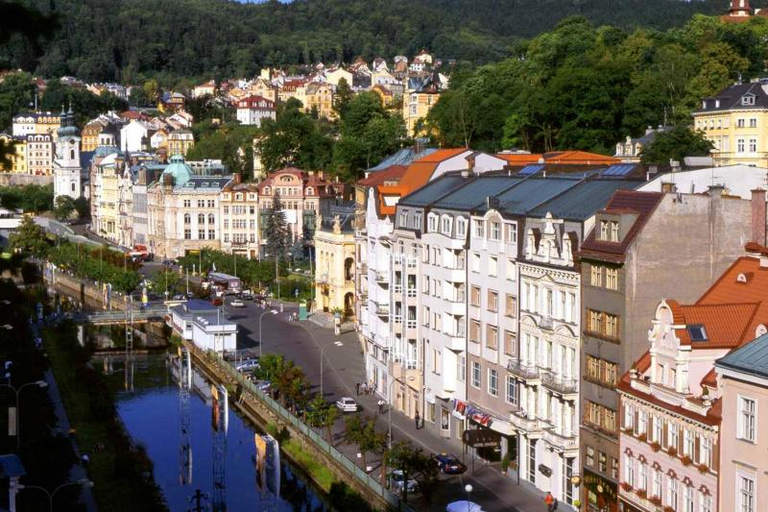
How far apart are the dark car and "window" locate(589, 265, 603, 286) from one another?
594 cm

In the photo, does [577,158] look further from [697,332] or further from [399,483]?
[697,332]

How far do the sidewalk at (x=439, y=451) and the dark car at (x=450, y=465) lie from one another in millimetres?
166

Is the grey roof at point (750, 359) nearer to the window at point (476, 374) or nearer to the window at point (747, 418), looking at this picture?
the window at point (747, 418)

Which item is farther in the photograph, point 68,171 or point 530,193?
point 68,171

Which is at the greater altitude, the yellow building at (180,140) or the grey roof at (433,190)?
the yellow building at (180,140)

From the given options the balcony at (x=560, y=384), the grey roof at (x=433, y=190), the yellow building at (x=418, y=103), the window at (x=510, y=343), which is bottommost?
the balcony at (x=560, y=384)

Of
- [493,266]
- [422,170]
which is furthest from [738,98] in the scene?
[493,266]

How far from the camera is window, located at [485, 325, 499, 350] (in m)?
34.1

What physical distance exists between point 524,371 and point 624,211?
5.11 m

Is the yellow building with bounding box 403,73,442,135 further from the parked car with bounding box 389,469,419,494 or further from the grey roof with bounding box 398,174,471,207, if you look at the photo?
the parked car with bounding box 389,469,419,494

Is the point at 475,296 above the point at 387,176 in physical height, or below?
below

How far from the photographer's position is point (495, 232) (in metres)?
34.1

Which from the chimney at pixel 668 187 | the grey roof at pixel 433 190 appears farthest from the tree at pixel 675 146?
the chimney at pixel 668 187

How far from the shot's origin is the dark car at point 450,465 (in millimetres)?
32125
